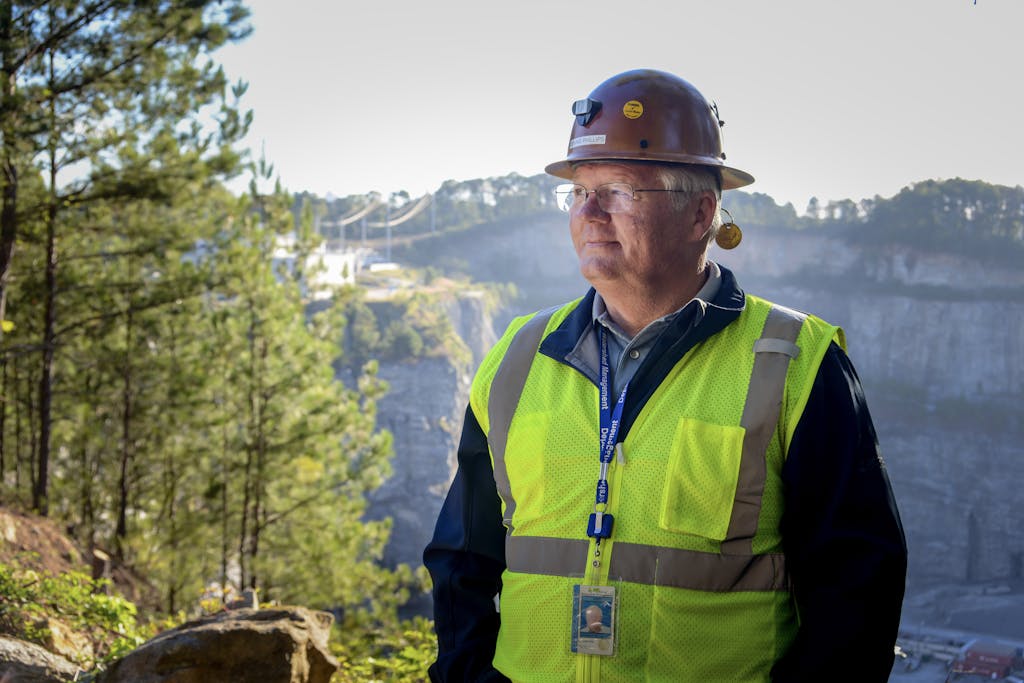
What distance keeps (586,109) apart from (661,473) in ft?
2.21

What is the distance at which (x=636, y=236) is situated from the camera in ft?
5.40

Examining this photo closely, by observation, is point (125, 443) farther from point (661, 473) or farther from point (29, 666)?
point (661, 473)

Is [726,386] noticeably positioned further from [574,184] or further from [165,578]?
[165,578]

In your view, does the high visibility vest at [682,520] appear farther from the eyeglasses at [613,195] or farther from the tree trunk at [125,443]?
the tree trunk at [125,443]

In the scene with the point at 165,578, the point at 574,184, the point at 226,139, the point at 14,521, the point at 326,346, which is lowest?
the point at 165,578

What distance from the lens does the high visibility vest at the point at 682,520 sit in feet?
4.77

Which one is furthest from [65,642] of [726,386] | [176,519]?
[176,519]

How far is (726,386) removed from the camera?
1512 millimetres

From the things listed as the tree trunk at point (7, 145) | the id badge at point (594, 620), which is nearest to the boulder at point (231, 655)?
the id badge at point (594, 620)

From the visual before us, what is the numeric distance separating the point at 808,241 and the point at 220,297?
821 inches

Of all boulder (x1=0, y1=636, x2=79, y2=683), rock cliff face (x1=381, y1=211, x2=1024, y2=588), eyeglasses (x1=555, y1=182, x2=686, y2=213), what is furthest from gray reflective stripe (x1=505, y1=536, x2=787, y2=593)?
rock cliff face (x1=381, y1=211, x2=1024, y2=588)

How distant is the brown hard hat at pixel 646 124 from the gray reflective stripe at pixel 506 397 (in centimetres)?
35

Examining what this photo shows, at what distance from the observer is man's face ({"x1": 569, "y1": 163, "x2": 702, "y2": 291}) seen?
5.41 ft

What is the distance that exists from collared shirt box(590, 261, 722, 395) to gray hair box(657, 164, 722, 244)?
12 cm
